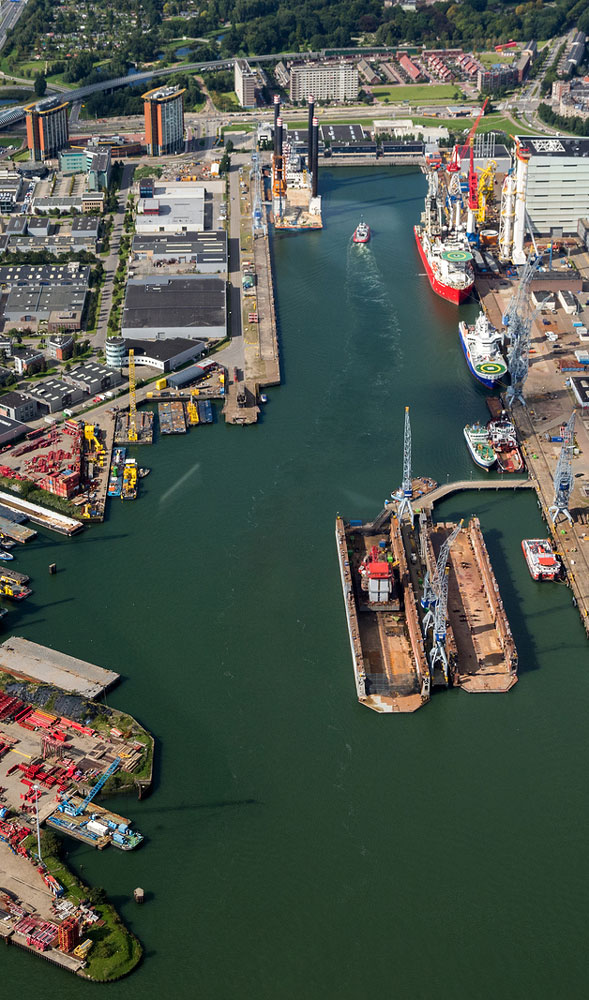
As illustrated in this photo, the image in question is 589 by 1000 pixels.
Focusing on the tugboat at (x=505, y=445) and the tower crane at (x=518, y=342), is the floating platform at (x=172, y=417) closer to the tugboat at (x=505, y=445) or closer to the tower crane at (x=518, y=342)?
the tugboat at (x=505, y=445)

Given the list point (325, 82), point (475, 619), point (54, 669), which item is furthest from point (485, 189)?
point (54, 669)

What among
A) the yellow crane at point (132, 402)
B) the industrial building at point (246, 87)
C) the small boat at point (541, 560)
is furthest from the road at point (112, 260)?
the small boat at point (541, 560)

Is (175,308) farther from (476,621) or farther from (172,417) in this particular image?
(476,621)

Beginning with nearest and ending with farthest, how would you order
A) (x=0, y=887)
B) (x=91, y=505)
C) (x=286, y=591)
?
(x=0, y=887)
(x=286, y=591)
(x=91, y=505)

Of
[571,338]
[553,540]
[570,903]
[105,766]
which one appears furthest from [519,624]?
[571,338]

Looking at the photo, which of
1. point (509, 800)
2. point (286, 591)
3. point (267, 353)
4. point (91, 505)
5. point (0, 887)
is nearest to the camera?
point (0, 887)

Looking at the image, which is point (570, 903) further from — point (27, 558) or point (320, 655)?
point (27, 558)
